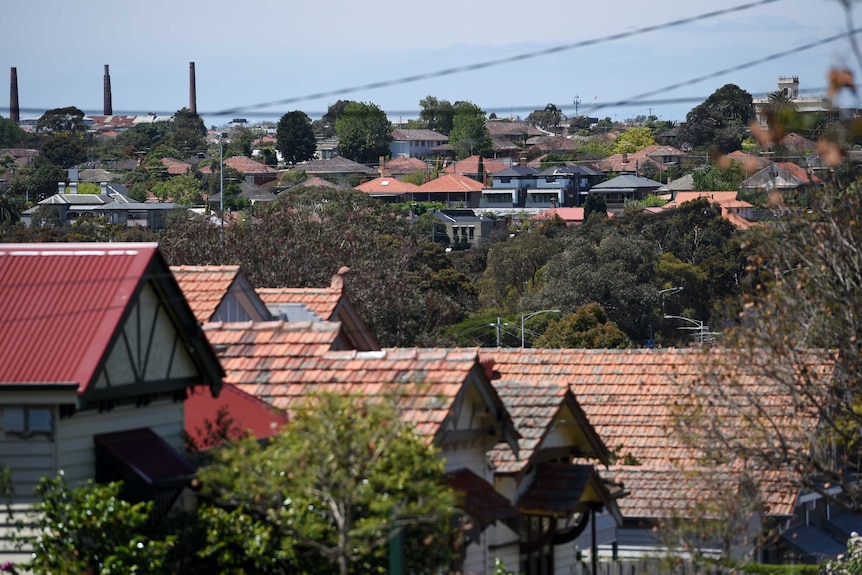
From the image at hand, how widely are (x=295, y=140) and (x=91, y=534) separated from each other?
576ft

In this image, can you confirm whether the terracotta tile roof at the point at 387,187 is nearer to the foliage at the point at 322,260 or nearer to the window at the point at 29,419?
the foliage at the point at 322,260

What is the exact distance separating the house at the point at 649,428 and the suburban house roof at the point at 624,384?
2 centimetres

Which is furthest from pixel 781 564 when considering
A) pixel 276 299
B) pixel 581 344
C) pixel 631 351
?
pixel 581 344

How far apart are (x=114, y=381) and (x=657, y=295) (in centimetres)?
6168

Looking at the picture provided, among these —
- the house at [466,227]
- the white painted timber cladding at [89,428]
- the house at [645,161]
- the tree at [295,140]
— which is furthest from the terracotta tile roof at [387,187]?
the white painted timber cladding at [89,428]

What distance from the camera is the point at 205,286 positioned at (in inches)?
784

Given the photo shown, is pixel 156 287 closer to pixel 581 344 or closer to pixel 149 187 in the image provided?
pixel 581 344

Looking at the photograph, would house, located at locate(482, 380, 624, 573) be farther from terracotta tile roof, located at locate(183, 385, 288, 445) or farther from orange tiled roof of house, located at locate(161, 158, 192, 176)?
orange tiled roof of house, located at locate(161, 158, 192, 176)

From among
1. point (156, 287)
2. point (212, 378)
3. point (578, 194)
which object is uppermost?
point (156, 287)

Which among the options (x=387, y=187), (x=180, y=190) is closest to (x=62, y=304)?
(x=180, y=190)

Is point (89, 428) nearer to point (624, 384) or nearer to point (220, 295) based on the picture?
point (220, 295)

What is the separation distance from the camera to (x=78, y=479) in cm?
1296

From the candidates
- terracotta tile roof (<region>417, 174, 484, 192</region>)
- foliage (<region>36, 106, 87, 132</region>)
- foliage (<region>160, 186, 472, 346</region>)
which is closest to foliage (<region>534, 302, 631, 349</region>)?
foliage (<region>160, 186, 472, 346</region>)

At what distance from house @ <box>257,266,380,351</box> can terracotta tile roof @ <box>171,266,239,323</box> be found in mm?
1530
